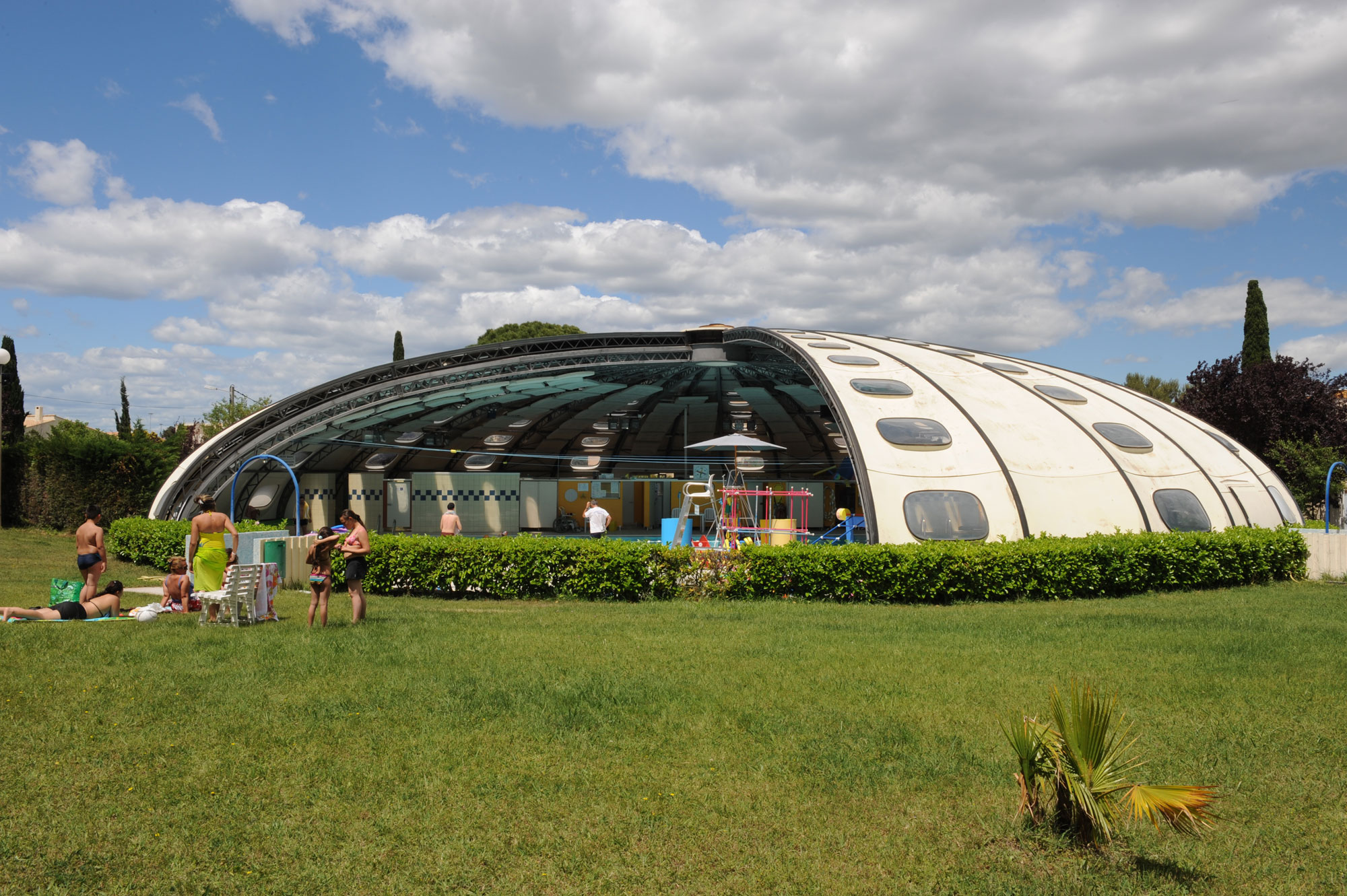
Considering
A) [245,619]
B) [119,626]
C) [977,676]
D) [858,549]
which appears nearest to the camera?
[977,676]

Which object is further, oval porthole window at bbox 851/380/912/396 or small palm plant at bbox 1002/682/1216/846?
oval porthole window at bbox 851/380/912/396

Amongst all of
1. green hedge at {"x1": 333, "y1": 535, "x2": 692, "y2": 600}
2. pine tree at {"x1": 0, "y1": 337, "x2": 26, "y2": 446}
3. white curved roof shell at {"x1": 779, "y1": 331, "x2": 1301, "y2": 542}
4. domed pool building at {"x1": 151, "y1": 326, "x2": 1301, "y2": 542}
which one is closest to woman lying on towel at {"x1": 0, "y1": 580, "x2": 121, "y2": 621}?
green hedge at {"x1": 333, "y1": 535, "x2": 692, "y2": 600}

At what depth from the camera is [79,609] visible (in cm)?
1054

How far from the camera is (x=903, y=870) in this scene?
4219 millimetres

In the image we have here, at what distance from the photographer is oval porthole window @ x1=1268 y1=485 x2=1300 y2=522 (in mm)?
19062

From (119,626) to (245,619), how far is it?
4.44 ft

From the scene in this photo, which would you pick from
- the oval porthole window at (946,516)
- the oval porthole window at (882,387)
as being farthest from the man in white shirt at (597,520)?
the oval porthole window at (946,516)

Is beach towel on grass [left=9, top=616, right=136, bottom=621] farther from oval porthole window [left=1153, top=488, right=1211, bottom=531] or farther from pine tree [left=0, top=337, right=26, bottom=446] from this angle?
pine tree [left=0, top=337, right=26, bottom=446]

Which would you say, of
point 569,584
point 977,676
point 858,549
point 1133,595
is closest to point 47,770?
point 977,676

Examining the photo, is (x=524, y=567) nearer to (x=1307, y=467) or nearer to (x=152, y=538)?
(x=152, y=538)

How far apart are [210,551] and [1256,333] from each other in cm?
3804

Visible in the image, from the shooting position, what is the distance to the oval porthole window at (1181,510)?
53.3 feet

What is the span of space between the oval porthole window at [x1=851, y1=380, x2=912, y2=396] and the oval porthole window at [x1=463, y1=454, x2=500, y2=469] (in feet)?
65.3

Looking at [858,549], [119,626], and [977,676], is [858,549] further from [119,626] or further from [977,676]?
[119,626]
